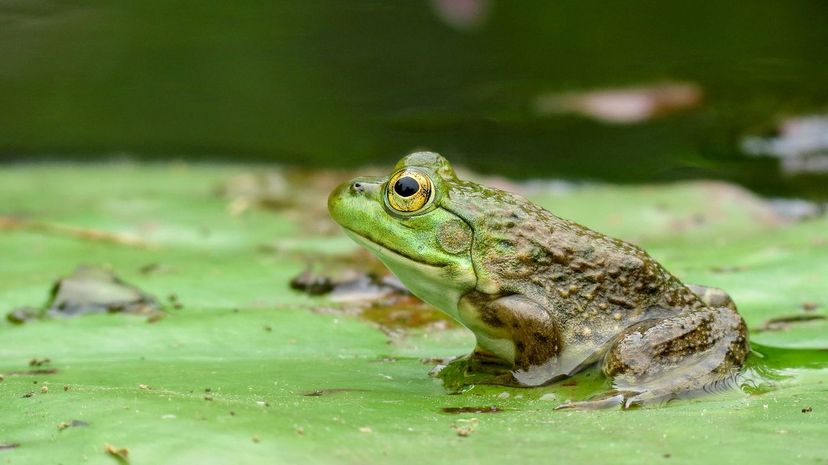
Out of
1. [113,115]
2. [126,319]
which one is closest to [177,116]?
[113,115]

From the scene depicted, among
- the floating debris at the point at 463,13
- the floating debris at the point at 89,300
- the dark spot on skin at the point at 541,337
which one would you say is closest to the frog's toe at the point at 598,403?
the dark spot on skin at the point at 541,337

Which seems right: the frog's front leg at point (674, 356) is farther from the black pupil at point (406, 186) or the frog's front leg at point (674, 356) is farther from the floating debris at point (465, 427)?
the black pupil at point (406, 186)

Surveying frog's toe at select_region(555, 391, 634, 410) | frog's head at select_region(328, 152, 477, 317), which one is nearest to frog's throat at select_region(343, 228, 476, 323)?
frog's head at select_region(328, 152, 477, 317)

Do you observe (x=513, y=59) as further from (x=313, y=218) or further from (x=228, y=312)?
(x=228, y=312)

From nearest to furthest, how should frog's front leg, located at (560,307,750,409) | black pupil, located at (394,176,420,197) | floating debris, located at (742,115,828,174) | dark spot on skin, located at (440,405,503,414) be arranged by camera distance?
dark spot on skin, located at (440,405,503,414) < frog's front leg, located at (560,307,750,409) < black pupil, located at (394,176,420,197) < floating debris, located at (742,115,828,174)

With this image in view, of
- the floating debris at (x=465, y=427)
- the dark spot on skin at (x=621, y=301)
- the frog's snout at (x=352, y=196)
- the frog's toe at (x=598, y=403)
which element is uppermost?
the frog's snout at (x=352, y=196)

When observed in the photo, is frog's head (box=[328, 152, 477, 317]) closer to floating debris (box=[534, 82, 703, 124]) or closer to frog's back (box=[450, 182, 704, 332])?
frog's back (box=[450, 182, 704, 332])
